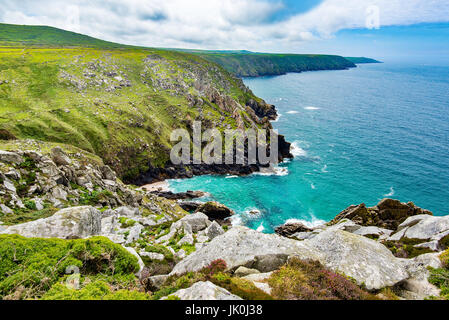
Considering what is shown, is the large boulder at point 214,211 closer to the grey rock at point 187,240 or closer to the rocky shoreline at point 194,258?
the rocky shoreline at point 194,258

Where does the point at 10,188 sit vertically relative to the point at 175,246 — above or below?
above

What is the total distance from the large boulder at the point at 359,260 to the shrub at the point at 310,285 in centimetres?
170

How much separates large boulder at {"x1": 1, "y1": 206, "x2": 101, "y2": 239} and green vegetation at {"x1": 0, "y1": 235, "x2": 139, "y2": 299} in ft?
10.9

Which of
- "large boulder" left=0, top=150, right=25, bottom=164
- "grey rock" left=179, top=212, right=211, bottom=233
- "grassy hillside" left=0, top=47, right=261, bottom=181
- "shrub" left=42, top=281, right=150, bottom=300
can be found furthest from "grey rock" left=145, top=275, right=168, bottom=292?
"grassy hillside" left=0, top=47, right=261, bottom=181

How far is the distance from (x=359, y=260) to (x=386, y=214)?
98.1 ft

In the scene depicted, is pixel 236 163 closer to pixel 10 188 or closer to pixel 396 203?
pixel 396 203

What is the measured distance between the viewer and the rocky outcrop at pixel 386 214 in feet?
115

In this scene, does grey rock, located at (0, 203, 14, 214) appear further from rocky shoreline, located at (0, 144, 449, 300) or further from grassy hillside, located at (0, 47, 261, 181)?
grassy hillside, located at (0, 47, 261, 181)

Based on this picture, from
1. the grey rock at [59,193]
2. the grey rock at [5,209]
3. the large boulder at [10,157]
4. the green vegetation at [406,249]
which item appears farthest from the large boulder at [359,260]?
the large boulder at [10,157]

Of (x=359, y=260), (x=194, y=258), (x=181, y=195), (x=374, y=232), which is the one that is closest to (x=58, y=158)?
(x=194, y=258)

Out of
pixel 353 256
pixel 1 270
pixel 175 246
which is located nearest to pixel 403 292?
pixel 353 256

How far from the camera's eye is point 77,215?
60.2 ft
